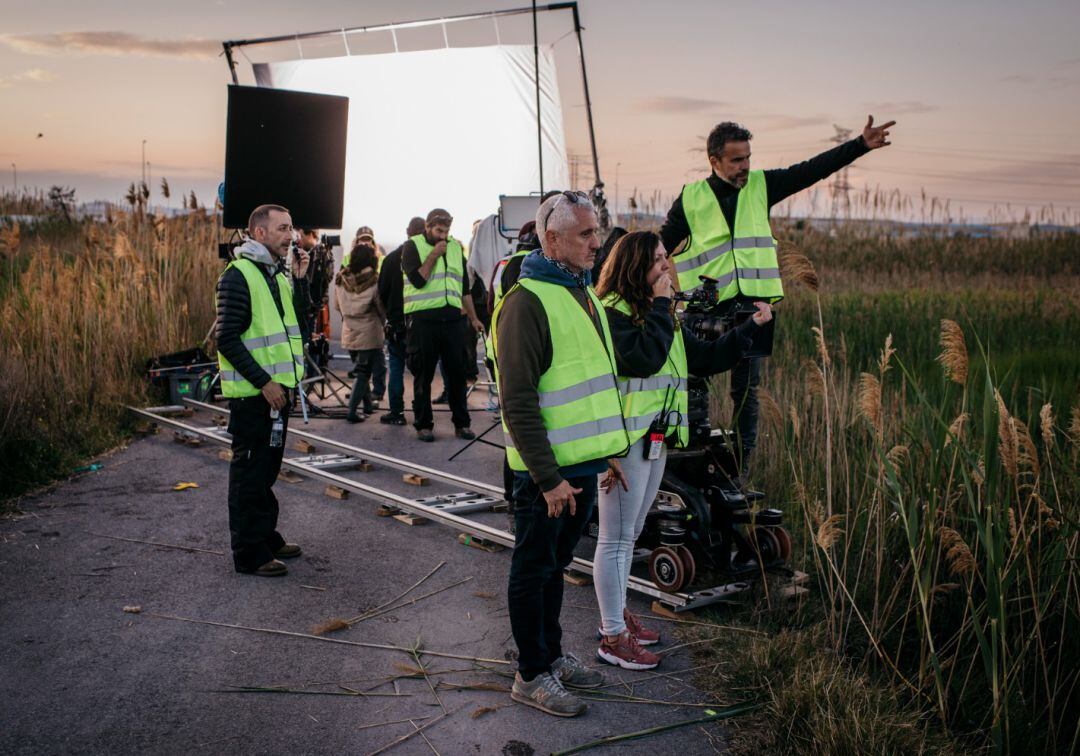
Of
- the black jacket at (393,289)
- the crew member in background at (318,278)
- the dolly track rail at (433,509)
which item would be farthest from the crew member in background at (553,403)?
the crew member in background at (318,278)

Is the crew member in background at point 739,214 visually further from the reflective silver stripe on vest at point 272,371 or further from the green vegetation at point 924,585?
the reflective silver stripe on vest at point 272,371

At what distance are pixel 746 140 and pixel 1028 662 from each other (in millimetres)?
3472

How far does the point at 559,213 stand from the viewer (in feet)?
13.4

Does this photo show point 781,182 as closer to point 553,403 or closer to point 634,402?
point 634,402

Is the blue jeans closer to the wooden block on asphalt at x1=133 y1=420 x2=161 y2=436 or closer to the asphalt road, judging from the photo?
the wooden block on asphalt at x1=133 y1=420 x2=161 y2=436

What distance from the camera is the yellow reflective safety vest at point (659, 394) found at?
188 inches

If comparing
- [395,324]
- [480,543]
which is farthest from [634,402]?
[395,324]

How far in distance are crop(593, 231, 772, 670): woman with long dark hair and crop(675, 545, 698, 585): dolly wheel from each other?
1.84 ft

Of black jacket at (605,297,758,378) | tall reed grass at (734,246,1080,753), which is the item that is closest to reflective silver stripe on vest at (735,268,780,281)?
tall reed grass at (734,246,1080,753)

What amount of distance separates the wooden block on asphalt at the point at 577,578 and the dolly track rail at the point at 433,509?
0.04m

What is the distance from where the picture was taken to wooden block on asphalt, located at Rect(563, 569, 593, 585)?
599 centimetres

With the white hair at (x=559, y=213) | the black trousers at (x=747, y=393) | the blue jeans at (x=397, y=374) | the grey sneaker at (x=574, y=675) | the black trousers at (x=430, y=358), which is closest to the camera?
the white hair at (x=559, y=213)

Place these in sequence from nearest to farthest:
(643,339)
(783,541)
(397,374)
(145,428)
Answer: (643,339)
(783,541)
(145,428)
(397,374)

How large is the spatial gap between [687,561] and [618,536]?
0.81 metres
